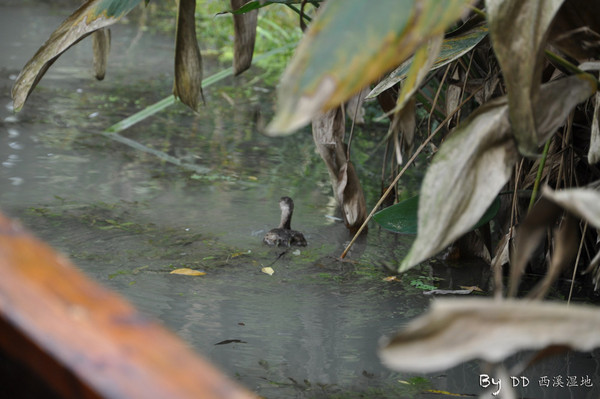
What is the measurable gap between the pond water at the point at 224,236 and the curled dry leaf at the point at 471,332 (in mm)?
960

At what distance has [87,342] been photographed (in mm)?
342

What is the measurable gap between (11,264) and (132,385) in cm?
10

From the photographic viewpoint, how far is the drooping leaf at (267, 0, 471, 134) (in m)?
0.58

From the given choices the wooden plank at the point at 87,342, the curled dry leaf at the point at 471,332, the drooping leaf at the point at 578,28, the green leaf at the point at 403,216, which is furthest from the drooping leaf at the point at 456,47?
the wooden plank at the point at 87,342

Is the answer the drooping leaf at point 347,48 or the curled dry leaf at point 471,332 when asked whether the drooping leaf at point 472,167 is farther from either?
the curled dry leaf at point 471,332

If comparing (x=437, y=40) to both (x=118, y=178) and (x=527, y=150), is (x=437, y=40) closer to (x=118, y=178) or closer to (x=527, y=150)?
(x=527, y=150)

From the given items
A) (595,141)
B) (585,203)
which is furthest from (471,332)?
(595,141)

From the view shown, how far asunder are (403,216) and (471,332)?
1.34 metres

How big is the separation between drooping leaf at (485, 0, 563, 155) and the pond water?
719 mm

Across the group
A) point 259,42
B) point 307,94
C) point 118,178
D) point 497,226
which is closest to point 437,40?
point 307,94

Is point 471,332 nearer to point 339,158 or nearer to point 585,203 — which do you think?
point 585,203

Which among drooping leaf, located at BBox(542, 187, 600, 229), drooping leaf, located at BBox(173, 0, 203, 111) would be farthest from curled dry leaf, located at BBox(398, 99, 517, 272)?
drooping leaf, located at BBox(173, 0, 203, 111)

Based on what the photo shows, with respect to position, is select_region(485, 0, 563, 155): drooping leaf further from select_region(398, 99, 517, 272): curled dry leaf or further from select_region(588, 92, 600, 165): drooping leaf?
select_region(588, 92, 600, 165): drooping leaf

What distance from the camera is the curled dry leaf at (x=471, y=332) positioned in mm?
455
